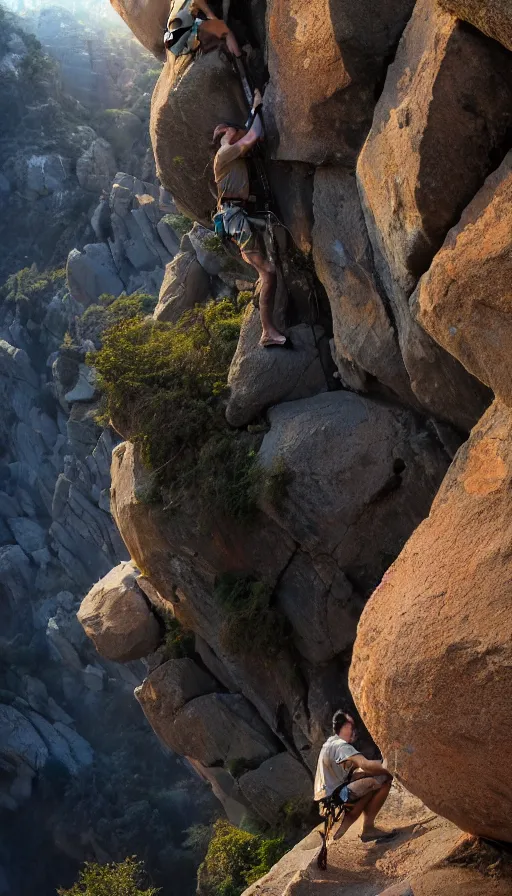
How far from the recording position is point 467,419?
8180mm

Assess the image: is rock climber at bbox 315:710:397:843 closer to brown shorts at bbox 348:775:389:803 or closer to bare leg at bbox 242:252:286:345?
brown shorts at bbox 348:775:389:803

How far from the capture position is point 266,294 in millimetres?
10812

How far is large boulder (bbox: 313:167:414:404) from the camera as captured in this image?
8906 mm

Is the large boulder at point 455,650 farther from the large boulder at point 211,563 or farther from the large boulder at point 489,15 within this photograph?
the large boulder at point 211,563

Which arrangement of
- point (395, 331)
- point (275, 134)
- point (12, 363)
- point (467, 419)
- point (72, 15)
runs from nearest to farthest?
point (467, 419) → point (395, 331) → point (275, 134) → point (12, 363) → point (72, 15)

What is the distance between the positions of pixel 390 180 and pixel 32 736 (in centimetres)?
3267

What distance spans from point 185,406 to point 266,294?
2.14 m

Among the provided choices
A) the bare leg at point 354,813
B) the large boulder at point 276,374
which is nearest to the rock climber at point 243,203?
the large boulder at point 276,374

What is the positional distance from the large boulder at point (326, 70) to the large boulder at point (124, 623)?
8871 millimetres

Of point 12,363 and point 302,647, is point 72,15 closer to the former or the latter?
point 12,363

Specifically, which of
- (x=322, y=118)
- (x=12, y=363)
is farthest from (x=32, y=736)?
(x=322, y=118)

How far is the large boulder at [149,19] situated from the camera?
13021 millimetres

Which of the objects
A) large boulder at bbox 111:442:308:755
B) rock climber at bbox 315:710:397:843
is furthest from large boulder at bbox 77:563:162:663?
rock climber at bbox 315:710:397:843

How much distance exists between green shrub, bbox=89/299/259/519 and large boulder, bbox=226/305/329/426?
0.43m
